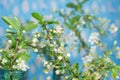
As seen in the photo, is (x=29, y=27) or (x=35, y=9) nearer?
(x=29, y=27)

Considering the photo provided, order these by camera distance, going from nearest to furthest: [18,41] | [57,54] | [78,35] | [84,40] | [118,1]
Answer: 1. [18,41]
2. [57,54]
3. [78,35]
4. [84,40]
5. [118,1]

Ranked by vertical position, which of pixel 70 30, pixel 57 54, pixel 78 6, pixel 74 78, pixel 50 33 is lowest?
pixel 74 78

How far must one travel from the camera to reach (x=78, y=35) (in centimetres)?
185

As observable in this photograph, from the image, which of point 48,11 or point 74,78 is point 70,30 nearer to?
point 48,11

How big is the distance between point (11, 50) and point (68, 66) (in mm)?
283

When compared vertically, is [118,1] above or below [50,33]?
above

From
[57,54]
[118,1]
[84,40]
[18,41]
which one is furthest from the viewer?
[118,1]

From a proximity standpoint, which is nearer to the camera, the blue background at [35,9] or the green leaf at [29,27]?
the green leaf at [29,27]

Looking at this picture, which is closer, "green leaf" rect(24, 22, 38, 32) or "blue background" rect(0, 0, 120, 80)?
"green leaf" rect(24, 22, 38, 32)

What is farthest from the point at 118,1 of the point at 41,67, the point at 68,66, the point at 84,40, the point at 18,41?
the point at 18,41

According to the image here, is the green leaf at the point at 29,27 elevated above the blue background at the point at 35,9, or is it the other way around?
the blue background at the point at 35,9

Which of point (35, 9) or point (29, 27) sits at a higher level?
point (35, 9)

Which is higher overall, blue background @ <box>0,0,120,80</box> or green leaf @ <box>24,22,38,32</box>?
blue background @ <box>0,0,120,80</box>

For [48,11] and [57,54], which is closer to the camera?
[57,54]
